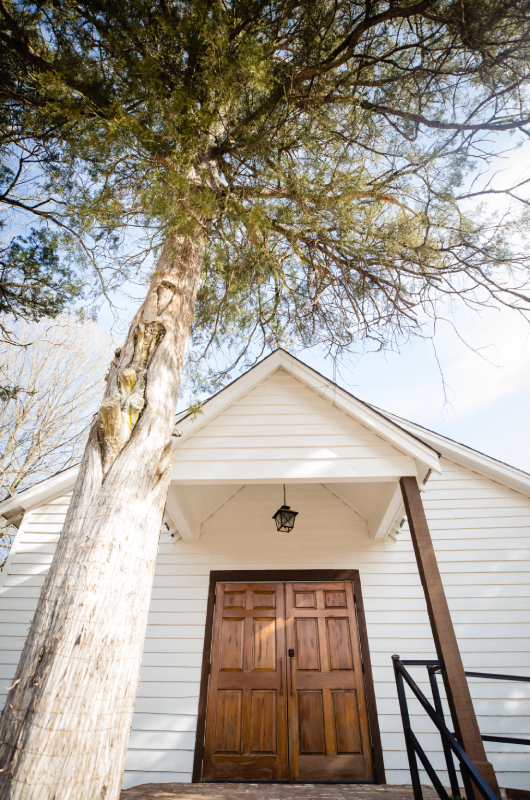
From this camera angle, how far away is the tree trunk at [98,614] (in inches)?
51.0

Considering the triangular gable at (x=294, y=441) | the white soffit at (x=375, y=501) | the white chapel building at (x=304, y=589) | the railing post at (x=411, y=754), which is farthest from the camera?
the white soffit at (x=375, y=501)

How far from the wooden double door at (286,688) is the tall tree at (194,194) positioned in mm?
3248

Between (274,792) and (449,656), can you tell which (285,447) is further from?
(274,792)

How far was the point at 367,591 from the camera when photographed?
4.95 m

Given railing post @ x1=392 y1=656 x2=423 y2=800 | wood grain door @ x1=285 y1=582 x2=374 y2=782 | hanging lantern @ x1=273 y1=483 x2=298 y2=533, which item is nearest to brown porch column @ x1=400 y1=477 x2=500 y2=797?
railing post @ x1=392 y1=656 x2=423 y2=800

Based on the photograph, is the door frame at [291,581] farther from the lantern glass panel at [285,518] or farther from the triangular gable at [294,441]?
the triangular gable at [294,441]

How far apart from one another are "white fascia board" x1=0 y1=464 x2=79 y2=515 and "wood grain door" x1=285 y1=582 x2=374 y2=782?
11.2 ft

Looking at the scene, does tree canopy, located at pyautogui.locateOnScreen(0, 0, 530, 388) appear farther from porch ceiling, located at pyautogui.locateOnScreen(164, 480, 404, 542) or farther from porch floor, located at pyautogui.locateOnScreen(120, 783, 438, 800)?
porch floor, located at pyautogui.locateOnScreen(120, 783, 438, 800)

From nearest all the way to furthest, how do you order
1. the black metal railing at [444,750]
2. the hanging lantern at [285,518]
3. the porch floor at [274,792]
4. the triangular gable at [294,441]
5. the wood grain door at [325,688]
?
the black metal railing at [444,750], the porch floor at [274,792], the triangular gable at [294,441], the wood grain door at [325,688], the hanging lantern at [285,518]

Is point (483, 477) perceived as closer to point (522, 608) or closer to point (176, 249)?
point (522, 608)

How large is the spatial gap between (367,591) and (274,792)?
220cm

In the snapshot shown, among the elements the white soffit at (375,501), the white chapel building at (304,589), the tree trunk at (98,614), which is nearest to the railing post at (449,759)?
the white chapel building at (304,589)

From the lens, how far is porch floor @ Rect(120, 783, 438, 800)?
2.96 m

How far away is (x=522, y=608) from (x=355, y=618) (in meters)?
2.03
